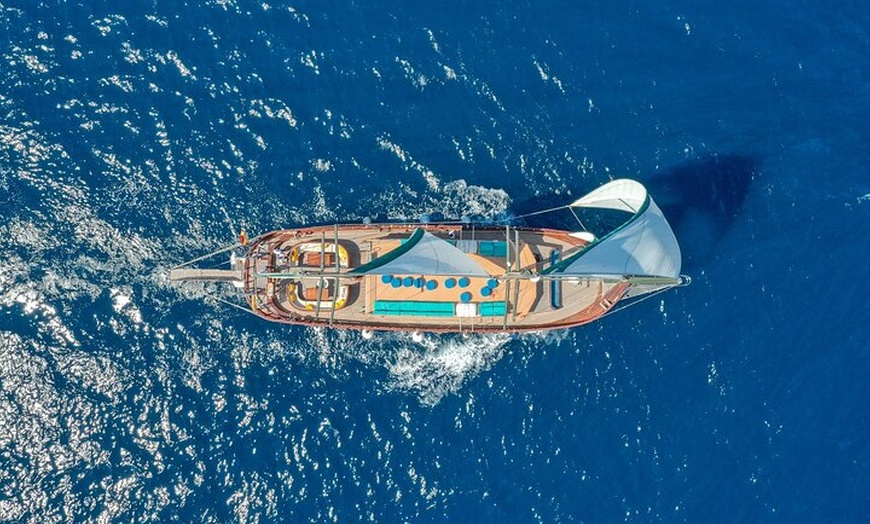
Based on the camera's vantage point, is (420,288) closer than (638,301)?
Yes

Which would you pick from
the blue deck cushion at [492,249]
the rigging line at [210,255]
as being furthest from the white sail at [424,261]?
the rigging line at [210,255]

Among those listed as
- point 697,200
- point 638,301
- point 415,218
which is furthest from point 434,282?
point 697,200

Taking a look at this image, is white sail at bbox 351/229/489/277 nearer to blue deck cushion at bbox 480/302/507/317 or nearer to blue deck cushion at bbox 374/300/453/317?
blue deck cushion at bbox 480/302/507/317

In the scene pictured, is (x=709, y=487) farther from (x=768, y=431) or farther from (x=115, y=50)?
(x=115, y=50)

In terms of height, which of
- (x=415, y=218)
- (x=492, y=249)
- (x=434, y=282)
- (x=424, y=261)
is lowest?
(x=434, y=282)

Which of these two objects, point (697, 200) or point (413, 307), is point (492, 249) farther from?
point (697, 200)

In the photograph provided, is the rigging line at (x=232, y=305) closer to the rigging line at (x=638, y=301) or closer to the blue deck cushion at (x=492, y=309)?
the blue deck cushion at (x=492, y=309)
